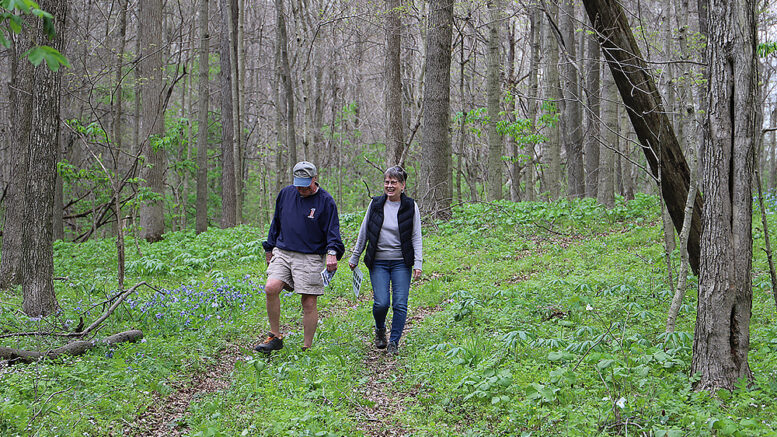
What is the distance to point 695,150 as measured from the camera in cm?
518

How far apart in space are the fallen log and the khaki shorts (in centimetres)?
159

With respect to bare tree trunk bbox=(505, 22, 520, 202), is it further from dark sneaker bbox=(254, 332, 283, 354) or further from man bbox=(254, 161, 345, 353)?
dark sneaker bbox=(254, 332, 283, 354)

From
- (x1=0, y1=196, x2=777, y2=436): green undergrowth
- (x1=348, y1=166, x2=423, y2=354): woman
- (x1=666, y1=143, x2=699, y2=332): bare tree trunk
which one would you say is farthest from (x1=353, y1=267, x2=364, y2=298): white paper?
(x1=666, y1=143, x2=699, y2=332): bare tree trunk

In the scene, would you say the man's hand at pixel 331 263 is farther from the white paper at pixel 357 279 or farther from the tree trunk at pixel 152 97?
the tree trunk at pixel 152 97

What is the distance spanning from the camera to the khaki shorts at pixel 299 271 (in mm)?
5938

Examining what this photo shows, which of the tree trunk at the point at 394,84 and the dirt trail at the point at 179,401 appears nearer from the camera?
the dirt trail at the point at 179,401

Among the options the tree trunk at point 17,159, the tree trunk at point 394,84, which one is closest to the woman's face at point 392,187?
the tree trunk at point 17,159

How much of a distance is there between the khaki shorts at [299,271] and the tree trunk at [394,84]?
8535mm

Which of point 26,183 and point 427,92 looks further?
point 427,92

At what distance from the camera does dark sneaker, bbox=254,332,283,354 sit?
19.4ft

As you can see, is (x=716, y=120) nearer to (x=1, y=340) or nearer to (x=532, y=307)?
(x=532, y=307)

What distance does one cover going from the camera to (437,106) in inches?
544

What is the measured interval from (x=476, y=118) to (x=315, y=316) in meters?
11.2

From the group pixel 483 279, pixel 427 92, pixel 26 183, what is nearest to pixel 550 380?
pixel 483 279
